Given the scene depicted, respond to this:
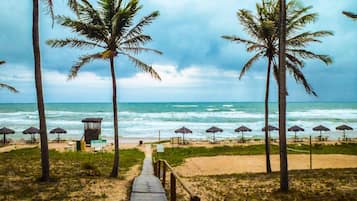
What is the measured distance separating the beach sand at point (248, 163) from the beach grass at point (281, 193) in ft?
19.1

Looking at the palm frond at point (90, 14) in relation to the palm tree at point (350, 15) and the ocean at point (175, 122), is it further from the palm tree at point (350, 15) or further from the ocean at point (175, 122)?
the ocean at point (175, 122)

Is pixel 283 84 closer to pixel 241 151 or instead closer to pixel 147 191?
pixel 147 191

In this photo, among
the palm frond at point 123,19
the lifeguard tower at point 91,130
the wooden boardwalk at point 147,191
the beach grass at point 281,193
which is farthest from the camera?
the lifeguard tower at point 91,130

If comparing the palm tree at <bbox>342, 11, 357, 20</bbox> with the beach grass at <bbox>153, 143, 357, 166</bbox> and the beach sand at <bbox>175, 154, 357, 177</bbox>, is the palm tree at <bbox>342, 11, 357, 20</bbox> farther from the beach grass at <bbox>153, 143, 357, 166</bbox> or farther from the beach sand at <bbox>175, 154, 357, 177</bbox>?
the beach grass at <bbox>153, 143, 357, 166</bbox>

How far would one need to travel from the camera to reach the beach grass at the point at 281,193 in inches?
326

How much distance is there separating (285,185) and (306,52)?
587 centimetres

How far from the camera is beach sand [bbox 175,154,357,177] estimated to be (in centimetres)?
1739

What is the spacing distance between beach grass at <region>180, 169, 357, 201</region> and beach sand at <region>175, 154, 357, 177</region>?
5.82 metres

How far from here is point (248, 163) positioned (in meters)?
19.7

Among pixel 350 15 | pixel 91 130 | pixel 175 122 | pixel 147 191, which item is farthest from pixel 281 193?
pixel 175 122

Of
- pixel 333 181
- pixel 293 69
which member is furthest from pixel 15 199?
pixel 293 69

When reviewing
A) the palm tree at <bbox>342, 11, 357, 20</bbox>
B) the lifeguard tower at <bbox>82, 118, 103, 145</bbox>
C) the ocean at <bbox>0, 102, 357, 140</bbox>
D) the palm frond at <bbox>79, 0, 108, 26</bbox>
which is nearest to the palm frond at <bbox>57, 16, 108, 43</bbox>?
the palm frond at <bbox>79, 0, 108, 26</bbox>

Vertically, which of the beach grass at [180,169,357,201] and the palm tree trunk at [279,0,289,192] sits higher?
the palm tree trunk at [279,0,289,192]

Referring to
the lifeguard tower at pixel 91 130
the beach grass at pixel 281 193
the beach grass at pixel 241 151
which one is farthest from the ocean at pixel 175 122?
the beach grass at pixel 281 193
